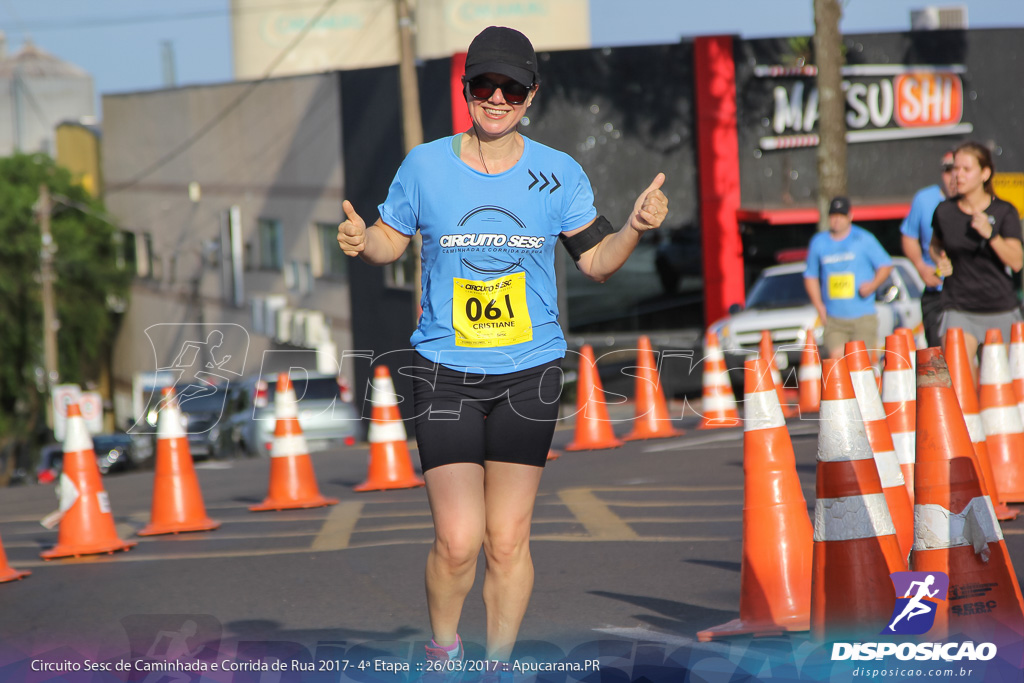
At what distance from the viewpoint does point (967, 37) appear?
82.8 feet

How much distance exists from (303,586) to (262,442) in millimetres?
13205

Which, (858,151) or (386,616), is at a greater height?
(858,151)

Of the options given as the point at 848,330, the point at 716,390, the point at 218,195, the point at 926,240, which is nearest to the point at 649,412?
the point at 716,390

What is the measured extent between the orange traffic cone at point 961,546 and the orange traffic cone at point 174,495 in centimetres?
609

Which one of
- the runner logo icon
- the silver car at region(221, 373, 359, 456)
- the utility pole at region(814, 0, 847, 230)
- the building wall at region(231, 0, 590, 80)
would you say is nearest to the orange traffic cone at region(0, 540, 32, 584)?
the runner logo icon

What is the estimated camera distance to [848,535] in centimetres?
455

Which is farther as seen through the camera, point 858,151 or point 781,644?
point 858,151

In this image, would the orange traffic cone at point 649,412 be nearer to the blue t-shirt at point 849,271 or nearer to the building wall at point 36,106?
the blue t-shirt at point 849,271

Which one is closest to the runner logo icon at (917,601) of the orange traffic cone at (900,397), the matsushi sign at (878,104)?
the orange traffic cone at (900,397)

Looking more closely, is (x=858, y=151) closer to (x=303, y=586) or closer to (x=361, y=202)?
(x=361, y=202)

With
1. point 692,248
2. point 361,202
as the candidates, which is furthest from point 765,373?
point 361,202

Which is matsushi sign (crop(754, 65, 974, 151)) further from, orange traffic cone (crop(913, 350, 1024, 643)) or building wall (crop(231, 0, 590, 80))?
orange traffic cone (crop(913, 350, 1024, 643))

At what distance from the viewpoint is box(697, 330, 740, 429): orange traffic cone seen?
517 inches

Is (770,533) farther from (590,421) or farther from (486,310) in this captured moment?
(590,421)
